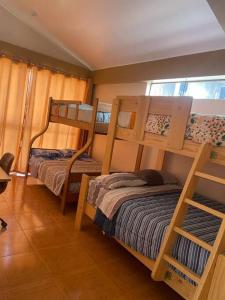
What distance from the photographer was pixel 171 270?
1.68 metres

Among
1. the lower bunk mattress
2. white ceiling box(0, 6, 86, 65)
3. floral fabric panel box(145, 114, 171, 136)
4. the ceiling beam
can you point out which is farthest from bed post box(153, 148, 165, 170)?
white ceiling box(0, 6, 86, 65)

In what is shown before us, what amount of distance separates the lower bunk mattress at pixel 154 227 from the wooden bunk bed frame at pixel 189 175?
66 mm

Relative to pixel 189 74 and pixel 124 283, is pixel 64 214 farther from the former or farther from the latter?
pixel 189 74

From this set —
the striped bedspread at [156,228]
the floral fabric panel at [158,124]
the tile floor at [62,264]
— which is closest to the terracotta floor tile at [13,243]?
the tile floor at [62,264]

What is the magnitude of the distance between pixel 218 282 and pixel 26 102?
154 inches

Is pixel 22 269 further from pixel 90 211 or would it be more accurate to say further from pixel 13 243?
pixel 90 211

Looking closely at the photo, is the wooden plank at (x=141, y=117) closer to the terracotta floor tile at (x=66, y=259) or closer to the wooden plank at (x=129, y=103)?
the wooden plank at (x=129, y=103)

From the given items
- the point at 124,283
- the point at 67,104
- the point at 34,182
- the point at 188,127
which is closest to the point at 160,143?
the point at 188,127

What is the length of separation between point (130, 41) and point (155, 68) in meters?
0.50

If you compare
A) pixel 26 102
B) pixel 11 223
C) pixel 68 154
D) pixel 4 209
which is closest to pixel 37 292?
pixel 11 223

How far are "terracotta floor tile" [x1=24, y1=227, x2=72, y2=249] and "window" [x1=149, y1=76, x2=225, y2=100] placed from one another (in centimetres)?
234

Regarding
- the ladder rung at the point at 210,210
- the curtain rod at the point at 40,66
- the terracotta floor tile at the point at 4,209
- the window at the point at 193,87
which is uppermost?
the curtain rod at the point at 40,66

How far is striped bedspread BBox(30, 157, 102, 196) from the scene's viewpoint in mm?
3164

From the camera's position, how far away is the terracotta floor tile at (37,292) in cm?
168
